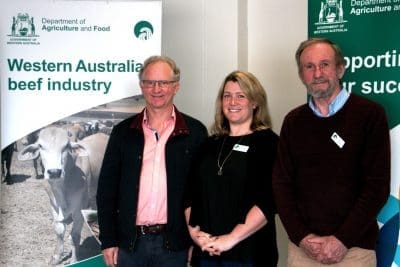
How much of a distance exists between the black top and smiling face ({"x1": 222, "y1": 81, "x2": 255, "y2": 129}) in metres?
0.08

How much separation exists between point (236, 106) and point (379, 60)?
784 millimetres

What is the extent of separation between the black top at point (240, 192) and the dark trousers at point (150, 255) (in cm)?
20

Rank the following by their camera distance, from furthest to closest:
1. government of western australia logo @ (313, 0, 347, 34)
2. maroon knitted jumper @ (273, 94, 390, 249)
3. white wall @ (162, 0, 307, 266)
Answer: white wall @ (162, 0, 307, 266) → government of western australia logo @ (313, 0, 347, 34) → maroon knitted jumper @ (273, 94, 390, 249)

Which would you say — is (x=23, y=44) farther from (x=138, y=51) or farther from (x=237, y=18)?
(x=237, y=18)

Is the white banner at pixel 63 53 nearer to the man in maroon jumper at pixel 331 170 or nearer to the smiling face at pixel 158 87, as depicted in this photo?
the smiling face at pixel 158 87

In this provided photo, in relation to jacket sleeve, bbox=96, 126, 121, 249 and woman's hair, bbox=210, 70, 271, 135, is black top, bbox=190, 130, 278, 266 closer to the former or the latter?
woman's hair, bbox=210, 70, 271, 135

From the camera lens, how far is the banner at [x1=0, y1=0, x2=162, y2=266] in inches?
121

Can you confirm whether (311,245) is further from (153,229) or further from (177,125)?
(177,125)

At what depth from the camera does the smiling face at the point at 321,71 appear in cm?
231

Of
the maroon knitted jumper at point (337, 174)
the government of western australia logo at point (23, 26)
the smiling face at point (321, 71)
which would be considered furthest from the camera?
the government of western australia logo at point (23, 26)

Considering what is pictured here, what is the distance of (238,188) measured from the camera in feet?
7.85

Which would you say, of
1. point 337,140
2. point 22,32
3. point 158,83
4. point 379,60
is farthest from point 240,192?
point 22,32

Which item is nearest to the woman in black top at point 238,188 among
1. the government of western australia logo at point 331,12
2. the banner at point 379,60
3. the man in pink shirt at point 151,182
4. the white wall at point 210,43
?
the man in pink shirt at point 151,182

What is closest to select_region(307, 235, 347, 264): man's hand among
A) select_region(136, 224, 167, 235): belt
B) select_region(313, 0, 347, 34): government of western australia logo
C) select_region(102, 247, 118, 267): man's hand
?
select_region(136, 224, 167, 235): belt
